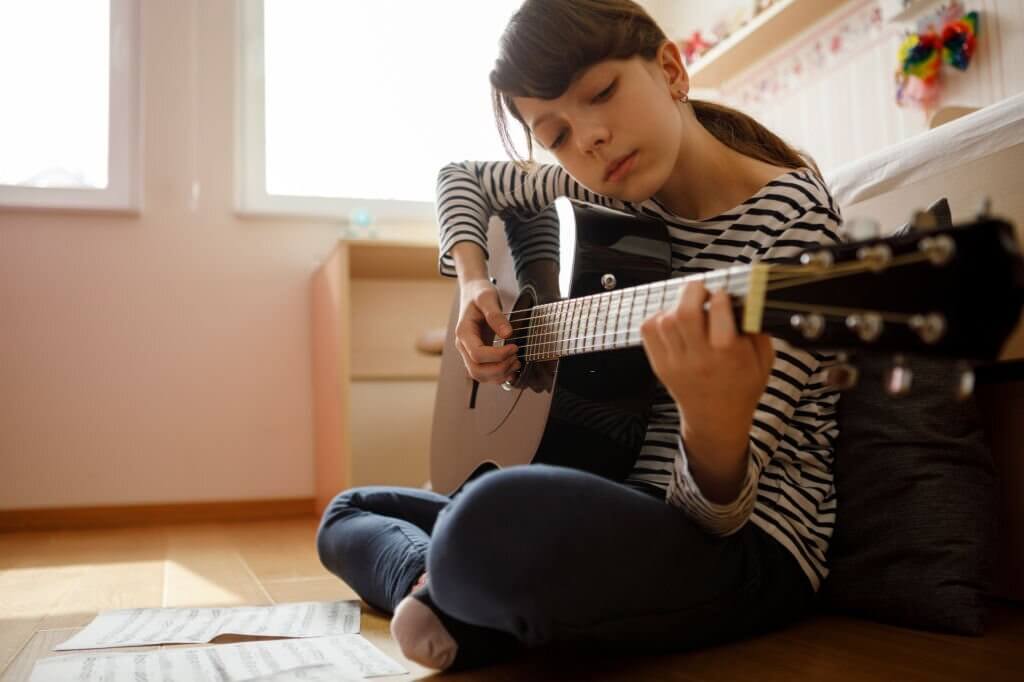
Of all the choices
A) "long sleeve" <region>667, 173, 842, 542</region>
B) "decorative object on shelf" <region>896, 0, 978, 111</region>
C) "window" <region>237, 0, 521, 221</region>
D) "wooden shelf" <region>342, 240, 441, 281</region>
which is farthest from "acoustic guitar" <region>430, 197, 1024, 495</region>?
"window" <region>237, 0, 521, 221</region>

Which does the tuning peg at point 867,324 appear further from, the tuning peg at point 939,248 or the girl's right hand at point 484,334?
the girl's right hand at point 484,334

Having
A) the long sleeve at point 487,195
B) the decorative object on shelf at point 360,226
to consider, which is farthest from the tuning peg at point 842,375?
the decorative object on shelf at point 360,226

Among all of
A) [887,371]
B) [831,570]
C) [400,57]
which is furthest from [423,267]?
[887,371]

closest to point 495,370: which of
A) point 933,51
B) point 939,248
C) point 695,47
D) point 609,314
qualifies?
point 609,314

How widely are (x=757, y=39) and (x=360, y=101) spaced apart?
3.95ft

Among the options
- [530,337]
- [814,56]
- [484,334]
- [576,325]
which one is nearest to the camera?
[576,325]

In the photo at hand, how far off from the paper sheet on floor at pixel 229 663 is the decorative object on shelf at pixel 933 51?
1644mm

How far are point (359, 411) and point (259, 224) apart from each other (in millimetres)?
606

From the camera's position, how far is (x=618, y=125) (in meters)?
0.88

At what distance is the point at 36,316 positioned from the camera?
7.53 feet

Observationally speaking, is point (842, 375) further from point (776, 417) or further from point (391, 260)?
point (391, 260)

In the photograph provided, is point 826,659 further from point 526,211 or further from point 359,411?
point 359,411

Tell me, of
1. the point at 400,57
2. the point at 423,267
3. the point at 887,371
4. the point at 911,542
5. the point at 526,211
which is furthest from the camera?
the point at 400,57

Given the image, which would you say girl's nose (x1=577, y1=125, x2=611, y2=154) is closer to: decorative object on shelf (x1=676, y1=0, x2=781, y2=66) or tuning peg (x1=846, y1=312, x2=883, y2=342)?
tuning peg (x1=846, y1=312, x2=883, y2=342)
